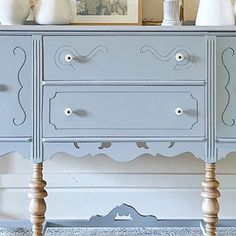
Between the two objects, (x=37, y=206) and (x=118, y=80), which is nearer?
(x=118, y=80)

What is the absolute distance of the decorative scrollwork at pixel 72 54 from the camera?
1.60 metres

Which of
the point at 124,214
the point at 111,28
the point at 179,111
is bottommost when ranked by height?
the point at 124,214

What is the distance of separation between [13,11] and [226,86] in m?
0.71

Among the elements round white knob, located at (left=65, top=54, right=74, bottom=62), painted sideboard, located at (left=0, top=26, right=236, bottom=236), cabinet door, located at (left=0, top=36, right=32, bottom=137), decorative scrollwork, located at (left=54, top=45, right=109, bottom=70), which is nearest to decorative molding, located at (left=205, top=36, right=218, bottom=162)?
painted sideboard, located at (left=0, top=26, right=236, bottom=236)

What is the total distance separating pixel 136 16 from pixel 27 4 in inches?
17.2

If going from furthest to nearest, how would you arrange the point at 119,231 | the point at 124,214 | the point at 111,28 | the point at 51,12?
the point at 119,231 → the point at 124,214 → the point at 51,12 → the point at 111,28

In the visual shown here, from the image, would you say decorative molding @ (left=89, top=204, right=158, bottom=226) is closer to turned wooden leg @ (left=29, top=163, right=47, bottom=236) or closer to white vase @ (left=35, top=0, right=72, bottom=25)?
turned wooden leg @ (left=29, top=163, right=47, bottom=236)

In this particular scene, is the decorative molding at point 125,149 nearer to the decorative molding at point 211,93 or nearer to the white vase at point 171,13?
the decorative molding at point 211,93

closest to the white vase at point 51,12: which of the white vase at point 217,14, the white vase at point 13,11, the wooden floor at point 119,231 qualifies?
the white vase at point 13,11

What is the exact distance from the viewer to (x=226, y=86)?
1604 mm

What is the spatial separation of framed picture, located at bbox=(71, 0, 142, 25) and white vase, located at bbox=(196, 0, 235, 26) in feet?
0.98

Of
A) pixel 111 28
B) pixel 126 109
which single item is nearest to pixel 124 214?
pixel 126 109

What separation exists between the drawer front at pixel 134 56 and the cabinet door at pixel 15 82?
64 mm

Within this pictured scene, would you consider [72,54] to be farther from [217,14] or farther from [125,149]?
[217,14]
